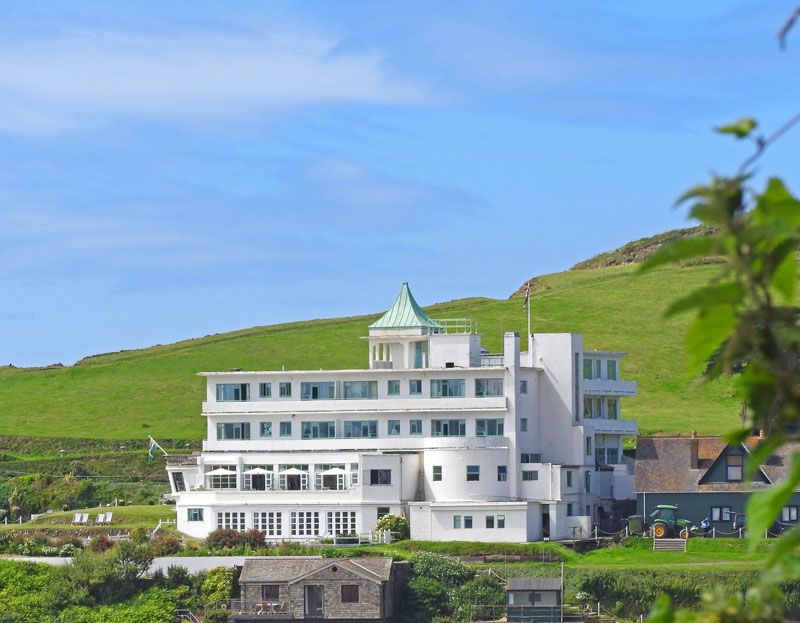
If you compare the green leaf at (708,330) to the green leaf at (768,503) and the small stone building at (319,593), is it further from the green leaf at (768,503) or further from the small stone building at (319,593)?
the small stone building at (319,593)

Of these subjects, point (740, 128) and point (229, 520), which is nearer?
point (740, 128)

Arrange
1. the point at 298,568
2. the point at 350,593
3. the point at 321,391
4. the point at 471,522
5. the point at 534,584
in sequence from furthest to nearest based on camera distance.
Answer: the point at 321,391
the point at 471,522
the point at 298,568
the point at 350,593
the point at 534,584

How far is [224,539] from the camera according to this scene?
236ft

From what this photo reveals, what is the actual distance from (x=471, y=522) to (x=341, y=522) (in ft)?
18.8

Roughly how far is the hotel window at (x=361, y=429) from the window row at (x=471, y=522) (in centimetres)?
620

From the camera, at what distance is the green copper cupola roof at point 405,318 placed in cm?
8056

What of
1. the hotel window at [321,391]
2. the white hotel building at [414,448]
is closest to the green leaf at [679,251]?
the white hotel building at [414,448]

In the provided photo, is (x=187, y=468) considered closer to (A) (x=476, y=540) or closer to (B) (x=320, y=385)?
(B) (x=320, y=385)

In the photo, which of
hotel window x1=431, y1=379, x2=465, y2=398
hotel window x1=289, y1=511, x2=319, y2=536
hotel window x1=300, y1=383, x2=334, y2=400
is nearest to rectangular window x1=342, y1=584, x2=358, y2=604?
hotel window x1=289, y1=511, x2=319, y2=536

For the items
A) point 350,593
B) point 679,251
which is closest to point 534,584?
point 350,593

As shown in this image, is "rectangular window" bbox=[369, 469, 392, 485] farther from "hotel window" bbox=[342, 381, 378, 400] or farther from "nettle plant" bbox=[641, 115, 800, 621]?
"nettle plant" bbox=[641, 115, 800, 621]

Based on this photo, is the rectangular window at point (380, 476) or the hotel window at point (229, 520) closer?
the rectangular window at point (380, 476)

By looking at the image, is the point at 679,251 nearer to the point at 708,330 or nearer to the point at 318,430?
the point at 708,330

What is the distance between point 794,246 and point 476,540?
229 feet
